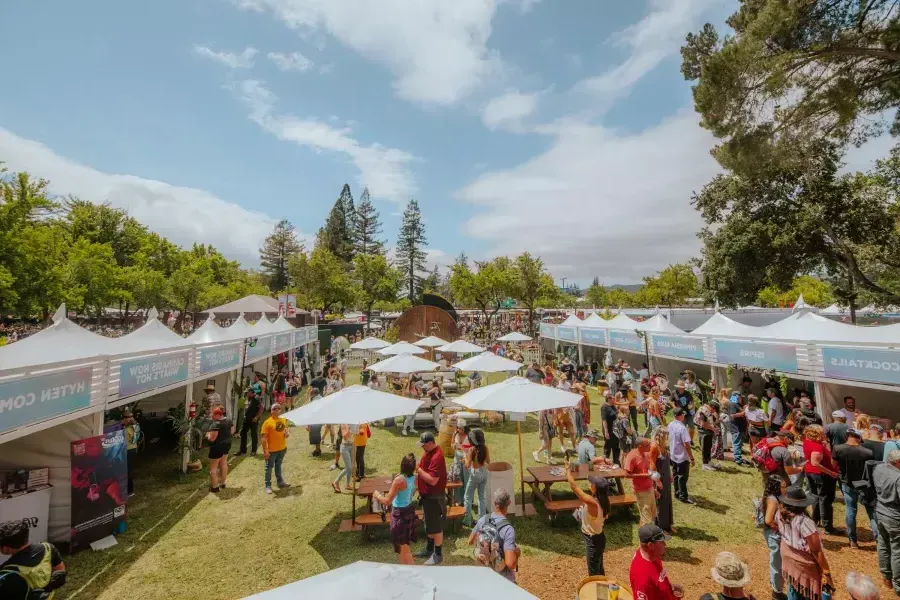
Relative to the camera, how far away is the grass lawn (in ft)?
17.0

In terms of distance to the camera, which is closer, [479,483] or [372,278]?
[479,483]

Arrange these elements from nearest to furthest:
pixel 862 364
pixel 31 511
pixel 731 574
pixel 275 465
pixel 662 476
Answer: pixel 731 574, pixel 31 511, pixel 662 476, pixel 862 364, pixel 275 465

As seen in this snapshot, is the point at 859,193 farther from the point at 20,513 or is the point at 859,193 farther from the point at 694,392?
the point at 20,513

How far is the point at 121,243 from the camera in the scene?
4425 cm

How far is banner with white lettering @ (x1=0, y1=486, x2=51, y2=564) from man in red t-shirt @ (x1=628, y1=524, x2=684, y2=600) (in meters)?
7.34

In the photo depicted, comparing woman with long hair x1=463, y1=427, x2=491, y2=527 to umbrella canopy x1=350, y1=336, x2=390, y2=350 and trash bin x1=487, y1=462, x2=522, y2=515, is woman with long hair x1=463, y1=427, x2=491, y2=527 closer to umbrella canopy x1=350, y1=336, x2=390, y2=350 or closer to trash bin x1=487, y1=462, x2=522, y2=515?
trash bin x1=487, y1=462, x2=522, y2=515

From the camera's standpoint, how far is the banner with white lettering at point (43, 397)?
15.1 feet

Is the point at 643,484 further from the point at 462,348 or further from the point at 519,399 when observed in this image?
the point at 462,348

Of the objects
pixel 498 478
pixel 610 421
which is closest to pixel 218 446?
pixel 498 478

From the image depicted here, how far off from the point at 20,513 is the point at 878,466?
429 inches

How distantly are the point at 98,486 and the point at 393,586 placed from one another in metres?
6.58

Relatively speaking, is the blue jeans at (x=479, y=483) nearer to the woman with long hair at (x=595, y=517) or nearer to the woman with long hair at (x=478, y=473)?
the woman with long hair at (x=478, y=473)

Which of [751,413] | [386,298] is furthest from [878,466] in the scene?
[386,298]

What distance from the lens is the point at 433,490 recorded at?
5.33m
